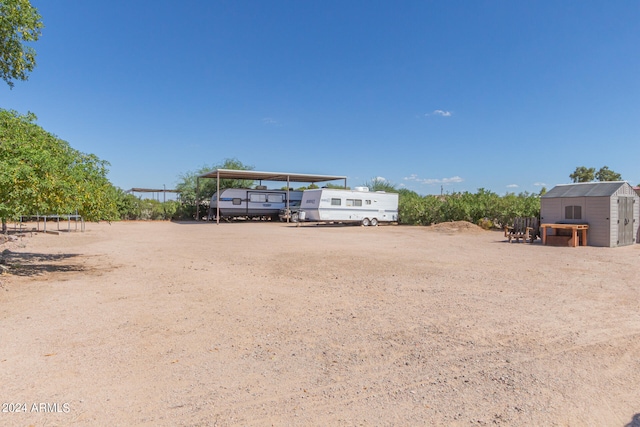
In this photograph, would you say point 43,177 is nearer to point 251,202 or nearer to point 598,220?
point 598,220

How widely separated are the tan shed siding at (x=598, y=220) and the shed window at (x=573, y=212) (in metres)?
0.27

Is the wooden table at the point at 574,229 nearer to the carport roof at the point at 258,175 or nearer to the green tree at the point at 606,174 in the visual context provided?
the carport roof at the point at 258,175

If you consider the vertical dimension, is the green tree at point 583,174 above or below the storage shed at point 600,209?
above

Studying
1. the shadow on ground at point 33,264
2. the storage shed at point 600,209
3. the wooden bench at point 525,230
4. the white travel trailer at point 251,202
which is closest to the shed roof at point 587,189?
the storage shed at point 600,209

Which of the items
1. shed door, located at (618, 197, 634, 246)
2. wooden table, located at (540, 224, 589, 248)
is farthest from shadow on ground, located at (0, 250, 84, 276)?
shed door, located at (618, 197, 634, 246)

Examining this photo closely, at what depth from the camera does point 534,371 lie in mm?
3434

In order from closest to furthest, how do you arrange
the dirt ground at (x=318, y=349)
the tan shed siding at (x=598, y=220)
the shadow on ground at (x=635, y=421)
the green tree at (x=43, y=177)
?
1. the shadow on ground at (x=635, y=421)
2. the dirt ground at (x=318, y=349)
3. the green tree at (x=43, y=177)
4. the tan shed siding at (x=598, y=220)

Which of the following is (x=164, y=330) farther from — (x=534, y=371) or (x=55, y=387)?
(x=534, y=371)

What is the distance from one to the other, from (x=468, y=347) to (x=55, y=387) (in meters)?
3.75

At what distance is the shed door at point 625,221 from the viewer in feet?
47.2

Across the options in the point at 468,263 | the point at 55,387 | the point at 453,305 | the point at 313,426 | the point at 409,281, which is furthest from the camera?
the point at 468,263

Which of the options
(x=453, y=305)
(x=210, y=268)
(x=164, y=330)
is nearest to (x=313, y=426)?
(x=164, y=330)

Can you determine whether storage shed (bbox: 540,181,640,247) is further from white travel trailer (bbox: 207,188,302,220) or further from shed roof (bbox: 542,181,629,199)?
white travel trailer (bbox: 207,188,302,220)

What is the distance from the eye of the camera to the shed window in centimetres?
1497
